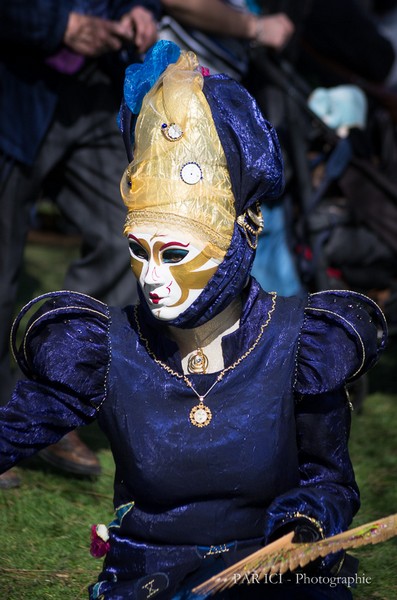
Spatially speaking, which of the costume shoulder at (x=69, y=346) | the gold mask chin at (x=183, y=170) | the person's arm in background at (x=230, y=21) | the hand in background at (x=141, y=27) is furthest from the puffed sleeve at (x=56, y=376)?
the person's arm in background at (x=230, y=21)

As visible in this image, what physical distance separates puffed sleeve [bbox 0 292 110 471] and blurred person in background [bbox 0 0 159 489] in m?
1.25

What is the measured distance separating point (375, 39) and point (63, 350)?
10.9 feet

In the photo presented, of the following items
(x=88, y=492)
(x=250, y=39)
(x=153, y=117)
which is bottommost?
(x=88, y=492)

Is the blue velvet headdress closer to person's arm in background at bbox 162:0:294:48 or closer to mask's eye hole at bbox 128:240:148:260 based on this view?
mask's eye hole at bbox 128:240:148:260

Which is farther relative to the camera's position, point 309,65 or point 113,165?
point 309,65

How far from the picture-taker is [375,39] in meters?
5.47

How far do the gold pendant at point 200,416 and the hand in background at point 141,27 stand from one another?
5.78 ft

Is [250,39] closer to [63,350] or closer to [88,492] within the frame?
[88,492]

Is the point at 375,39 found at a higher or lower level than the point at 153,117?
lower

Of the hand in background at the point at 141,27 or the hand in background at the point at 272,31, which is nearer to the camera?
the hand in background at the point at 141,27

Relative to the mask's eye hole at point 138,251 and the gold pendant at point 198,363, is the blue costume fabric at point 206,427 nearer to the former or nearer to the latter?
the gold pendant at point 198,363

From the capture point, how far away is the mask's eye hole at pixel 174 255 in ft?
8.31

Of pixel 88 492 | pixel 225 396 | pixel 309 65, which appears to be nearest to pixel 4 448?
pixel 225 396

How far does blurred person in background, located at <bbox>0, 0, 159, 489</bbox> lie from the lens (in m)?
3.92
